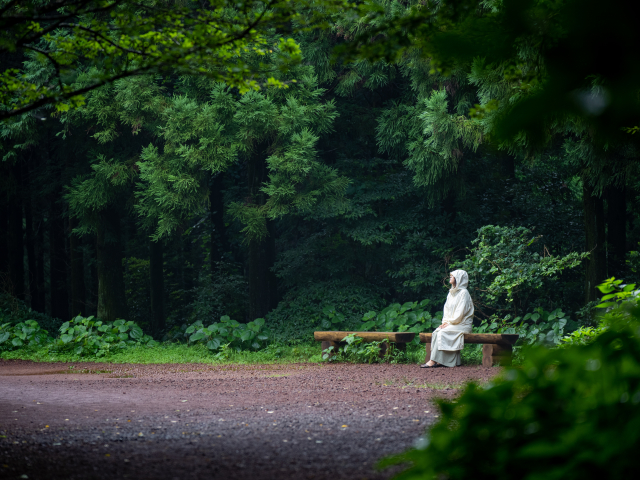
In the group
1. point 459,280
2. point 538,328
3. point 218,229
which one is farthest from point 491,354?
point 218,229

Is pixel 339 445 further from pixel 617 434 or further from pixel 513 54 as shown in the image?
pixel 513 54

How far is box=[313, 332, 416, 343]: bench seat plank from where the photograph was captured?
34.3ft

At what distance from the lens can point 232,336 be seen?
42.5 ft

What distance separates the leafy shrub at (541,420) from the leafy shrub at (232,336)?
11.5 metres

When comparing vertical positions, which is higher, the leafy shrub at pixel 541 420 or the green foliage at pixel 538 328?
the leafy shrub at pixel 541 420

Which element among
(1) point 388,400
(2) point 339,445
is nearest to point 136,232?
(1) point 388,400

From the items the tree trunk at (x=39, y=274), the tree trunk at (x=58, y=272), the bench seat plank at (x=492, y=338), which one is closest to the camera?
the bench seat plank at (x=492, y=338)

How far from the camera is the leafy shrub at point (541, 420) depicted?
4.28 ft

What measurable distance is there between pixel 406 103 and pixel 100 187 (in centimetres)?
765

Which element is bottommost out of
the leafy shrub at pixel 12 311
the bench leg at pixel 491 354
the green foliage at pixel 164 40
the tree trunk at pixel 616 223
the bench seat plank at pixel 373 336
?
the bench leg at pixel 491 354

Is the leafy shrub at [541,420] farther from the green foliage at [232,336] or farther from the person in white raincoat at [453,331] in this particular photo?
the green foliage at [232,336]

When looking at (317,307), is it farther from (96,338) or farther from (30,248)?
(30,248)

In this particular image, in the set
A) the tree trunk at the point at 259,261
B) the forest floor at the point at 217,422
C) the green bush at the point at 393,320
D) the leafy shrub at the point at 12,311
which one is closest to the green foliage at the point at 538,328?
the green bush at the point at 393,320

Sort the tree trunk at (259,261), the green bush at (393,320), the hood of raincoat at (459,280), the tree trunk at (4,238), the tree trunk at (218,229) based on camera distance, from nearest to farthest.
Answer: the hood of raincoat at (459,280)
the green bush at (393,320)
the tree trunk at (259,261)
the tree trunk at (4,238)
the tree trunk at (218,229)
